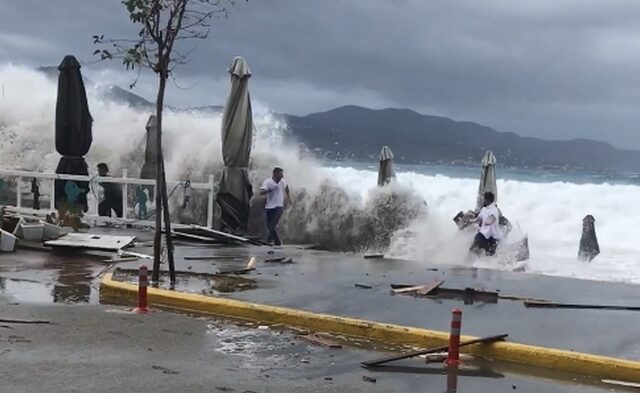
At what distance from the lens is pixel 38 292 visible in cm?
1034

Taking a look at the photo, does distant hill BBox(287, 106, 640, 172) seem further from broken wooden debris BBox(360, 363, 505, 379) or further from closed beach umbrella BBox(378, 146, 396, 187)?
broken wooden debris BBox(360, 363, 505, 379)

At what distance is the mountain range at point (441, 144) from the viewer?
→ 107 m

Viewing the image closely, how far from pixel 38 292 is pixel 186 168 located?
13589mm

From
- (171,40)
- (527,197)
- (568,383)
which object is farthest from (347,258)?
(527,197)

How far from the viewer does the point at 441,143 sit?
126 metres

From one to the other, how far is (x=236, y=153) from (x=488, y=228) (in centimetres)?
531

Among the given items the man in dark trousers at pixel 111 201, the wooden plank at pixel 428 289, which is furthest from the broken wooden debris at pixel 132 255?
the wooden plank at pixel 428 289

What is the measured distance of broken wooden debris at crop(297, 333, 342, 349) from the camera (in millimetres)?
8133

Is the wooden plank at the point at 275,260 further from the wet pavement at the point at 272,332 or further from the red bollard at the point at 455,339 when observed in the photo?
the red bollard at the point at 455,339

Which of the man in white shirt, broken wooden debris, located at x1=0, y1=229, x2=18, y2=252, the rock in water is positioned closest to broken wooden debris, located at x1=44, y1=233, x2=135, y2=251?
broken wooden debris, located at x1=0, y1=229, x2=18, y2=252

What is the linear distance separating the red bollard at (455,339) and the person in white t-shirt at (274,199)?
32.9 feet

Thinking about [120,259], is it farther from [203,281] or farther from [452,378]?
[452,378]

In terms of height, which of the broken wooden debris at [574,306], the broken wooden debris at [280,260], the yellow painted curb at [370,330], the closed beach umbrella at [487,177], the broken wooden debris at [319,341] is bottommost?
the broken wooden debris at [319,341]

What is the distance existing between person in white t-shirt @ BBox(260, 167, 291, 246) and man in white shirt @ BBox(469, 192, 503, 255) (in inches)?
161
